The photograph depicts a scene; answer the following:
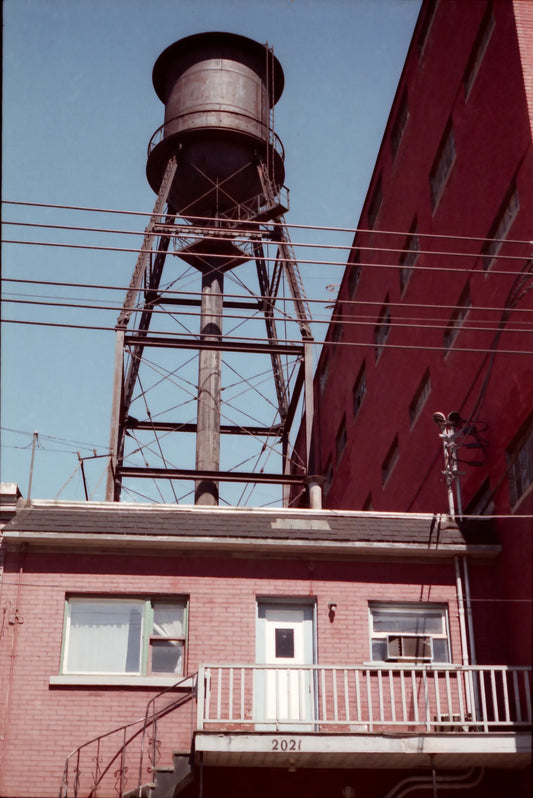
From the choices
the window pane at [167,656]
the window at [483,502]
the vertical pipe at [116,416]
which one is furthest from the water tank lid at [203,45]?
the window pane at [167,656]

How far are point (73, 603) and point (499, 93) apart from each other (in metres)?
13.6

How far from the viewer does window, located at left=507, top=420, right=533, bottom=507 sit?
1888 centimetres

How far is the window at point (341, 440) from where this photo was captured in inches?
1453

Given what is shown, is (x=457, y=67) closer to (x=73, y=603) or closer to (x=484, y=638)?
(x=484, y=638)

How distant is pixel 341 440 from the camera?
123 ft

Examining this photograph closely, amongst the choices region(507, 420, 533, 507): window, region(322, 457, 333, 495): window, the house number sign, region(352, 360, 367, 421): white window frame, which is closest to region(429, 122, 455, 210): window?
region(352, 360, 367, 421): white window frame

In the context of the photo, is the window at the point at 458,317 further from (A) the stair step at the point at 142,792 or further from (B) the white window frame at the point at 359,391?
(A) the stair step at the point at 142,792

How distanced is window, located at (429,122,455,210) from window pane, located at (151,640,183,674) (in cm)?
1390

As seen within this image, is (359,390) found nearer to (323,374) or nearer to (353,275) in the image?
(353,275)

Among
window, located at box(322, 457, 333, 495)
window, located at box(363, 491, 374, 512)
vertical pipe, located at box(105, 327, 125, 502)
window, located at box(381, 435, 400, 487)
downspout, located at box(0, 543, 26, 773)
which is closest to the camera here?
downspout, located at box(0, 543, 26, 773)

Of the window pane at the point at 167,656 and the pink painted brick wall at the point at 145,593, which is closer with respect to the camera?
Answer: the pink painted brick wall at the point at 145,593

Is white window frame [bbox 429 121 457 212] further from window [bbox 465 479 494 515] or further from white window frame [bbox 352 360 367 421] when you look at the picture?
window [bbox 465 479 494 515]

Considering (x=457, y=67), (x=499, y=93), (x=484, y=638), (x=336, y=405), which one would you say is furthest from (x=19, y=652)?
(x=336, y=405)

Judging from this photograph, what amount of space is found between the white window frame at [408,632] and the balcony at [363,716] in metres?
0.32
